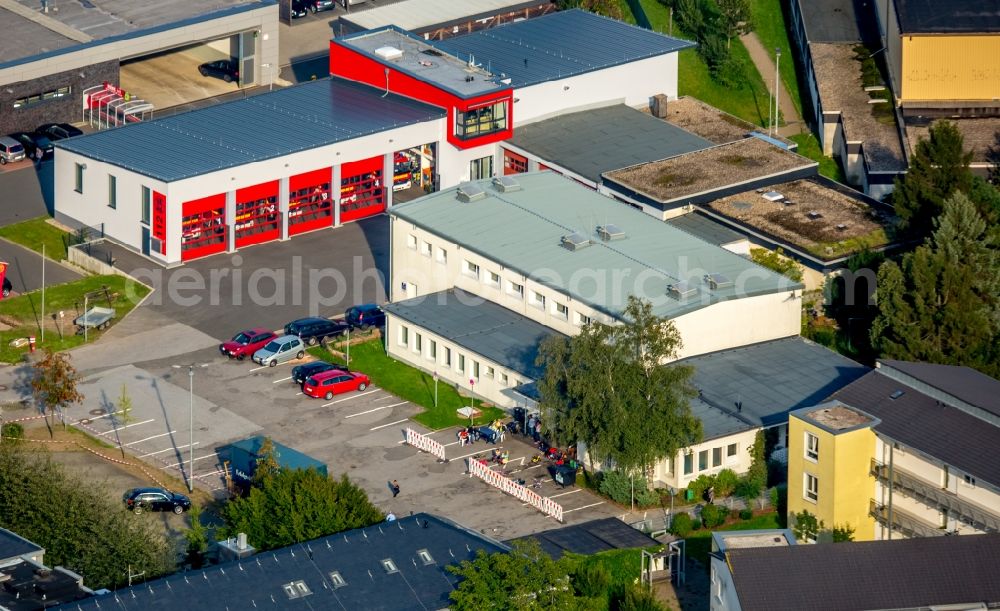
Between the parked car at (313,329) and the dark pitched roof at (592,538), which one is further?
the parked car at (313,329)

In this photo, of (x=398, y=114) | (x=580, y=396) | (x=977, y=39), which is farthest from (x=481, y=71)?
(x=580, y=396)

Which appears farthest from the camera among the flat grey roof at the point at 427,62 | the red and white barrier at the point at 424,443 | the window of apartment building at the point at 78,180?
the flat grey roof at the point at 427,62

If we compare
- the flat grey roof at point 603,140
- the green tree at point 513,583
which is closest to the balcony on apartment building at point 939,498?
the green tree at point 513,583

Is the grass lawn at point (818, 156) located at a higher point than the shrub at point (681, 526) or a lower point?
higher

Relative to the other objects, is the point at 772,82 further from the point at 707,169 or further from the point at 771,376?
the point at 771,376

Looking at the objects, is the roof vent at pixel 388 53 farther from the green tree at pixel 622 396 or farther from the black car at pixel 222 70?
the green tree at pixel 622 396

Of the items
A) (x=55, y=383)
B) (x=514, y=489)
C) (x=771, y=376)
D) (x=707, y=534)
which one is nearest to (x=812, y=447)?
(x=707, y=534)

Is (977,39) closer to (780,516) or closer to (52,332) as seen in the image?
(780,516)
